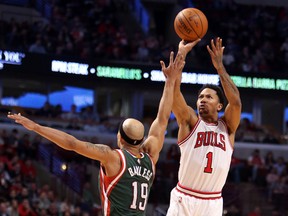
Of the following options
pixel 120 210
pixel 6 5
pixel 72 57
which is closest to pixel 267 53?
pixel 72 57

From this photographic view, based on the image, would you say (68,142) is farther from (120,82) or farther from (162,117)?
(120,82)

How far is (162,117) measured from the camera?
7.36 m

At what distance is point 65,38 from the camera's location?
2502 cm

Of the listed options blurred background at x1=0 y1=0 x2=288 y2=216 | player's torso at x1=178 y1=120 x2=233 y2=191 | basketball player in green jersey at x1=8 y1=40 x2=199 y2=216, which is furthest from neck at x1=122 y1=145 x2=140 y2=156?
blurred background at x1=0 y1=0 x2=288 y2=216

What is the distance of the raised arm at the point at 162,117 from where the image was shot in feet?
23.5

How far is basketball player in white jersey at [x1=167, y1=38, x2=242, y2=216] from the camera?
8.42 m

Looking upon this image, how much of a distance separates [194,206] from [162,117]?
1.52 m

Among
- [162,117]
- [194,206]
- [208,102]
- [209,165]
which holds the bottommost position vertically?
[194,206]

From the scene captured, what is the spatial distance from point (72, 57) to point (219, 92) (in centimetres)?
1626

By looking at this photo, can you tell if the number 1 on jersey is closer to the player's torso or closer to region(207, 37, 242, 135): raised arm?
the player's torso

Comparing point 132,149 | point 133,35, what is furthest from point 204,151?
point 133,35

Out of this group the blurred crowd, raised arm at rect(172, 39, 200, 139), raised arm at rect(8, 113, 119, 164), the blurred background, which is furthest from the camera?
the blurred crowd

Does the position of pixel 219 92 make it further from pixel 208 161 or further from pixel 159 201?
pixel 159 201

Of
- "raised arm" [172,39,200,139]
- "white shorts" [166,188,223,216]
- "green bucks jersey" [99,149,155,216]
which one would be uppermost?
"raised arm" [172,39,200,139]
